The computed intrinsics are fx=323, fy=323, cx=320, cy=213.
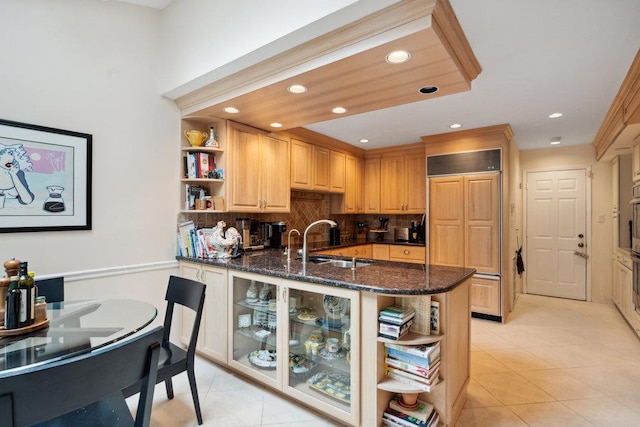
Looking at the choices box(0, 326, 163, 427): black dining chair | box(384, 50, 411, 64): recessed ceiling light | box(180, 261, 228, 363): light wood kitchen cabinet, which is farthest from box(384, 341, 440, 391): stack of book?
box(384, 50, 411, 64): recessed ceiling light

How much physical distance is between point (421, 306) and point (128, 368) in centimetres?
147

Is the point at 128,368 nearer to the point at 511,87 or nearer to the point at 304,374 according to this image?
the point at 304,374

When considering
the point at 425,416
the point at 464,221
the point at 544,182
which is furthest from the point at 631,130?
the point at 425,416

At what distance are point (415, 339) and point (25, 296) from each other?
1906 mm

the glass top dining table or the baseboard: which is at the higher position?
the glass top dining table

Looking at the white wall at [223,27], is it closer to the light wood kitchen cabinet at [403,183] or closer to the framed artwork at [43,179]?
the framed artwork at [43,179]

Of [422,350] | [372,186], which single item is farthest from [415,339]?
[372,186]

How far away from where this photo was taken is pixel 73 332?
1512mm

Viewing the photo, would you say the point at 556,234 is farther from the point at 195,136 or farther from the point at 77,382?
the point at 77,382

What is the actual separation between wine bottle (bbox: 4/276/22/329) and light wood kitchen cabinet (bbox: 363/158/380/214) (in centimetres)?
443

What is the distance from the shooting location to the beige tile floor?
2.06 metres

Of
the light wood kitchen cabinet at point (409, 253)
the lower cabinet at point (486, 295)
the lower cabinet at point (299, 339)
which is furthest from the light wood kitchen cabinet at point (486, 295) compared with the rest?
the lower cabinet at point (299, 339)

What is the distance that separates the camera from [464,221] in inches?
163

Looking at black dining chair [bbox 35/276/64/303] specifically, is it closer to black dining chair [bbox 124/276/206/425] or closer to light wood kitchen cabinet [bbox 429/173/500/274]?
black dining chair [bbox 124/276/206/425]
